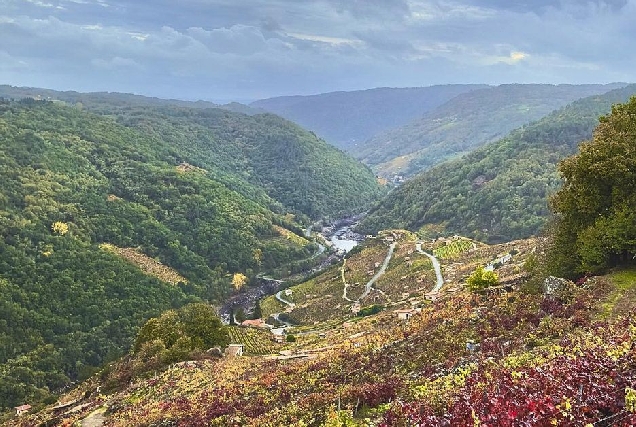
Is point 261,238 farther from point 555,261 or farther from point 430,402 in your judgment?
point 430,402

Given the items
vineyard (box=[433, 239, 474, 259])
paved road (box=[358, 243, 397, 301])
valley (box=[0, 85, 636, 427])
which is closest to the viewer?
valley (box=[0, 85, 636, 427])

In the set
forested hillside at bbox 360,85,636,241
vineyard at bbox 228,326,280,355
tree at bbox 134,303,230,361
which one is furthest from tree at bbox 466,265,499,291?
forested hillside at bbox 360,85,636,241

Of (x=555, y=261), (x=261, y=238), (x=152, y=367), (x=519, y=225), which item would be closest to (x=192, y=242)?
(x=261, y=238)

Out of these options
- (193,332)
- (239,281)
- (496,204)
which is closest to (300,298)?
(239,281)

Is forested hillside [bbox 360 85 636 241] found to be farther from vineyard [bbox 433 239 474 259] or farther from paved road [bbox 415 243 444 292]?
paved road [bbox 415 243 444 292]

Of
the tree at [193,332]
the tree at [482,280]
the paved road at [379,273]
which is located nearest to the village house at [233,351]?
the tree at [193,332]

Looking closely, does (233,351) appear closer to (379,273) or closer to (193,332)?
(193,332)
